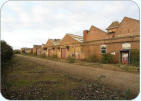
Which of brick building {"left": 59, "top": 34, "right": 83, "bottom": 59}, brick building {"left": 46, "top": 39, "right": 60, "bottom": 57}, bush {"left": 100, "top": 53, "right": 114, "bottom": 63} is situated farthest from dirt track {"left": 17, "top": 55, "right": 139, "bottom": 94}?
brick building {"left": 46, "top": 39, "right": 60, "bottom": 57}

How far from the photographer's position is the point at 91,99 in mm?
2869

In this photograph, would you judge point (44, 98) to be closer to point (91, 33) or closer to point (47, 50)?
point (91, 33)

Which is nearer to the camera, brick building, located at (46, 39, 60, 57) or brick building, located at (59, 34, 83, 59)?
brick building, located at (59, 34, 83, 59)

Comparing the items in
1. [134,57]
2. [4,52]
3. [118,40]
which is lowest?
[134,57]

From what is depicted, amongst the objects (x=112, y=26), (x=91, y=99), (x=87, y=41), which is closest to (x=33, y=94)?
(x=91, y=99)

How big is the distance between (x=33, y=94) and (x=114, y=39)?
38.4 feet

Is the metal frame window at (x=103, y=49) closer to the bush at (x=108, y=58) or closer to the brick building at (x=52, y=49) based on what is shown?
the bush at (x=108, y=58)

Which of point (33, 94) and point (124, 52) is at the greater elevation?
point (124, 52)

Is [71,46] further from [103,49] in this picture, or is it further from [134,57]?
[134,57]

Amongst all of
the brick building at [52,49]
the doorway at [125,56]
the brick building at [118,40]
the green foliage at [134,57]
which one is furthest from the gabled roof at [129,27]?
the brick building at [52,49]

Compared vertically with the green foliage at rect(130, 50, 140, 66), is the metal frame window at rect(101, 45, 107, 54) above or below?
above

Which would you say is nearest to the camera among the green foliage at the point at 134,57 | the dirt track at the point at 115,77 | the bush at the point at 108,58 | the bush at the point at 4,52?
the dirt track at the point at 115,77

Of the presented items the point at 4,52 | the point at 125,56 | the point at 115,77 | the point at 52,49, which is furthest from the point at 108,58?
the point at 52,49

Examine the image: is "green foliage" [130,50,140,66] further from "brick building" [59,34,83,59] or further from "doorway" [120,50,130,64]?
"brick building" [59,34,83,59]
